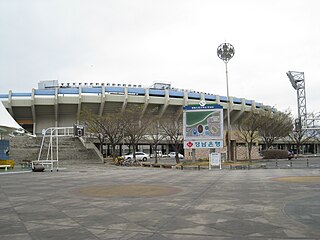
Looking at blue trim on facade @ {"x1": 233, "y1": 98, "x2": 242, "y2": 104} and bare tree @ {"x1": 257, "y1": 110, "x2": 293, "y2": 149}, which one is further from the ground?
blue trim on facade @ {"x1": 233, "y1": 98, "x2": 242, "y2": 104}

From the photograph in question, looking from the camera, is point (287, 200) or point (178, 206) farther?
point (287, 200)

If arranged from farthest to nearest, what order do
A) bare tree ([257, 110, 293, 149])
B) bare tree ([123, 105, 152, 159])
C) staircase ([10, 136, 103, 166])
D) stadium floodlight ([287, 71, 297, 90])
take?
stadium floodlight ([287, 71, 297, 90])
bare tree ([257, 110, 293, 149])
staircase ([10, 136, 103, 166])
bare tree ([123, 105, 152, 159])

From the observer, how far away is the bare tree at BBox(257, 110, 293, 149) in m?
48.9

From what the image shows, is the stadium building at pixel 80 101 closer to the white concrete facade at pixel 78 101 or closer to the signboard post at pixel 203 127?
the white concrete facade at pixel 78 101

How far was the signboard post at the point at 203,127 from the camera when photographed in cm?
2916

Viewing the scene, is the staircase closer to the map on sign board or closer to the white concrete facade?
the white concrete facade

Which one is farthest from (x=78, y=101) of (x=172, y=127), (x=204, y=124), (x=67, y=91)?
(x=204, y=124)

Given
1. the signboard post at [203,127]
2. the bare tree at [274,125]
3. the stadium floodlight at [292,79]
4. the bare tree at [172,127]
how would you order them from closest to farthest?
the signboard post at [203,127]
the bare tree at [172,127]
the bare tree at [274,125]
the stadium floodlight at [292,79]

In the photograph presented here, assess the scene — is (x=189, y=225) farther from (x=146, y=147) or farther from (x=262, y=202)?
(x=146, y=147)

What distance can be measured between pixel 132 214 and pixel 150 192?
4.43 metres

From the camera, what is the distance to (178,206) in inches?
375

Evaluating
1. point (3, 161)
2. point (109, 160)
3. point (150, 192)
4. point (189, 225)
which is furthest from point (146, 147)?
point (189, 225)

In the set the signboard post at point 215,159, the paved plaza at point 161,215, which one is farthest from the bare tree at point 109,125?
the paved plaza at point 161,215

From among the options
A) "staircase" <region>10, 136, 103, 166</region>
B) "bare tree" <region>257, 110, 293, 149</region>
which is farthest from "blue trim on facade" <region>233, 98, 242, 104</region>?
"staircase" <region>10, 136, 103, 166</region>
